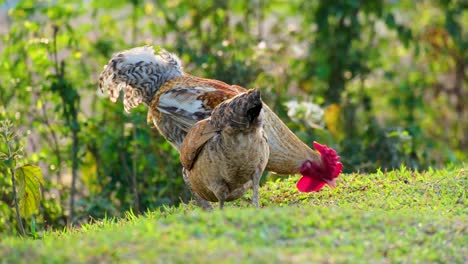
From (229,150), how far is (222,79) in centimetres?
344

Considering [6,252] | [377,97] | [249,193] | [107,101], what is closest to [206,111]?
[249,193]

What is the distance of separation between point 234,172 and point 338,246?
1.63m

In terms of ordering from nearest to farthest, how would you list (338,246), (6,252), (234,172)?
1. (6,252)
2. (338,246)
3. (234,172)

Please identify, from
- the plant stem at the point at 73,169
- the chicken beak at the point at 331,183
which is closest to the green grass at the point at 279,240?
the chicken beak at the point at 331,183

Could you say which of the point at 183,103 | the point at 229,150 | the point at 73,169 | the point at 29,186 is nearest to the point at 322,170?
the point at 229,150

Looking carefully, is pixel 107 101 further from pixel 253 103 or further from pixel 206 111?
pixel 253 103

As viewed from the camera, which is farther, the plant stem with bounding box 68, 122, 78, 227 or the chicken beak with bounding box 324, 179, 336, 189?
the plant stem with bounding box 68, 122, 78, 227

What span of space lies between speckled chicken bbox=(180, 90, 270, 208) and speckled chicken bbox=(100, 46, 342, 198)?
1.29ft

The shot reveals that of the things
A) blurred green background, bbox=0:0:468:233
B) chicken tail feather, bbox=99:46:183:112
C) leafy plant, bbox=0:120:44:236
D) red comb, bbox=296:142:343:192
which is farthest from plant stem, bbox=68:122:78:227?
red comb, bbox=296:142:343:192

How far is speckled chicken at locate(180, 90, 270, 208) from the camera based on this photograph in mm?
6152

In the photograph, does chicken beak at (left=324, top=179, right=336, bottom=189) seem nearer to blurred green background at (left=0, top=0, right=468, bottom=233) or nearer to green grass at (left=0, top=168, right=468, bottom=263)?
green grass at (left=0, top=168, right=468, bottom=263)

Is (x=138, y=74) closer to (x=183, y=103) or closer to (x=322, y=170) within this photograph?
(x=183, y=103)

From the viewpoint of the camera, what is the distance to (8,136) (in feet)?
21.4

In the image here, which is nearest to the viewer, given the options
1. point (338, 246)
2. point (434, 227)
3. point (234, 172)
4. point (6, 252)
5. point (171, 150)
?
point (6, 252)
